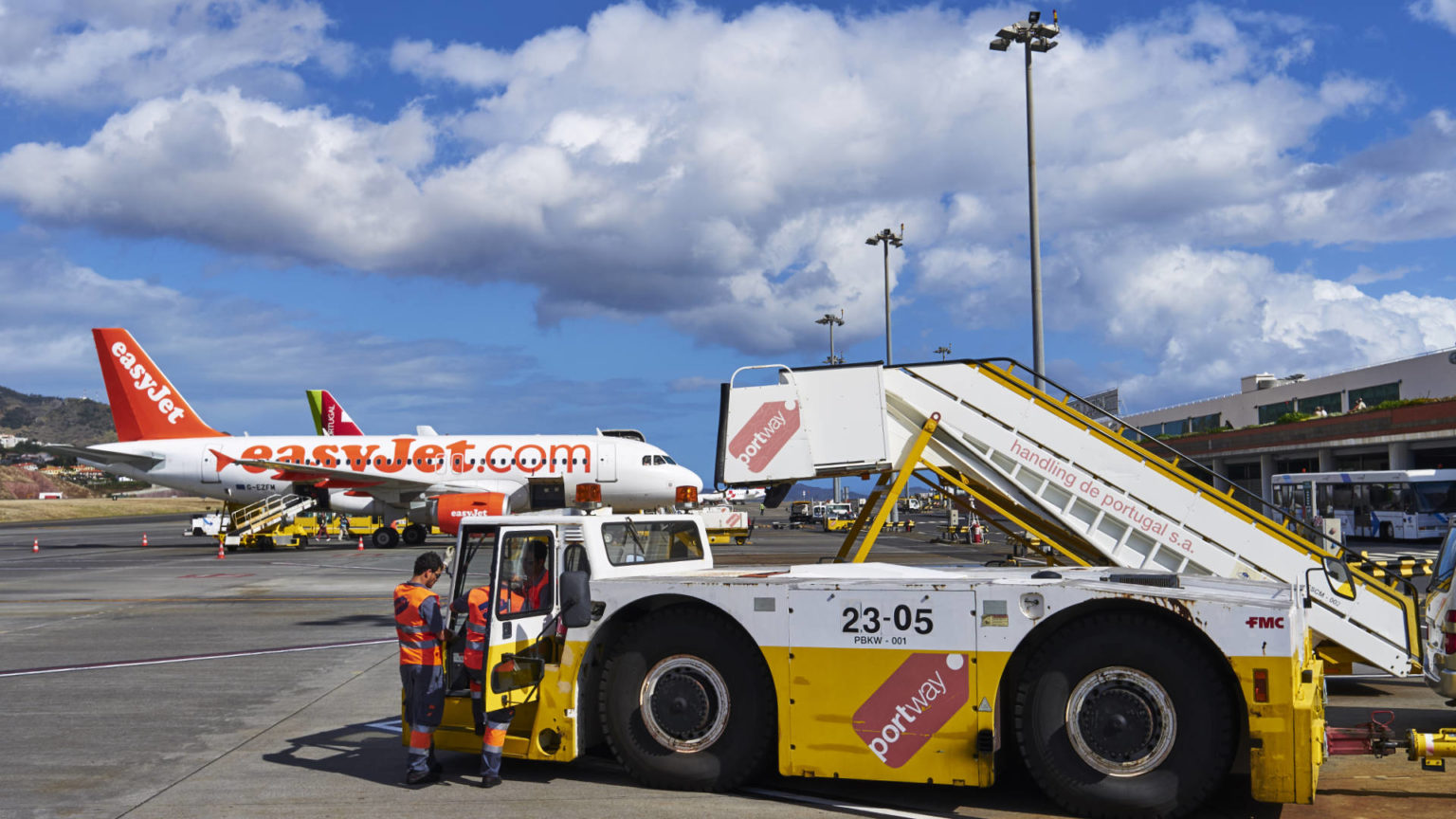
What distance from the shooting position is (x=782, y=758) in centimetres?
754

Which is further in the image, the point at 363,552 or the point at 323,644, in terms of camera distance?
the point at 363,552

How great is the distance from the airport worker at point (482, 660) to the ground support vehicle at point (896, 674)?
3.7 inches

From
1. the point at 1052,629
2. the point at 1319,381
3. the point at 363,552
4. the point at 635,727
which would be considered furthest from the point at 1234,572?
the point at 1319,381

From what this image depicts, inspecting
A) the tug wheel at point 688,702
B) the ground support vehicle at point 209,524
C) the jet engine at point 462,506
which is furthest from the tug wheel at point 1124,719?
the ground support vehicle at point 209,524

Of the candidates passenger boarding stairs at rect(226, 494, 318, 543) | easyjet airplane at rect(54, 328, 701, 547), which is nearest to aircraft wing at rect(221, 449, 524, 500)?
easyjet airplane at rect(54, 328, 701, 547)

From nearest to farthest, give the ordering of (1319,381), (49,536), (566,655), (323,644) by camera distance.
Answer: (566,655) < (323,644) < (49,536) < (1319,381)

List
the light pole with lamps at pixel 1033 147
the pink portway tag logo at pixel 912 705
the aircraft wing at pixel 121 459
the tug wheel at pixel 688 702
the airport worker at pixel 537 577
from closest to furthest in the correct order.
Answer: the pink portway tag logo at pixel 912 705 → the tug wheel at pixel 688 702 → the airport worker at pixel 537 577 → the light pole with lamps at pixel 1033 147 → the aircraft wing at pixel 121 459

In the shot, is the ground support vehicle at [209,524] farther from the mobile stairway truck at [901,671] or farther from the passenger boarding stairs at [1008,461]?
the mobile stairway truck at [901,671]

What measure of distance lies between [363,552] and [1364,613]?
34.1 metres

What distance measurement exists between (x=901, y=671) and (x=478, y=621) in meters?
3.17

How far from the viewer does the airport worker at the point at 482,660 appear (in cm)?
788

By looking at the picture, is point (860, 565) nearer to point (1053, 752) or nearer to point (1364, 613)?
point (1053, 752)

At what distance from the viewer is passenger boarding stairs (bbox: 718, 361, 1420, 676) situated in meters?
9.73

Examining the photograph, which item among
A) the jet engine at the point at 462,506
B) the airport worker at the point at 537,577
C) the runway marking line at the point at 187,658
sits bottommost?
the runway marking line at the point at 187,658
